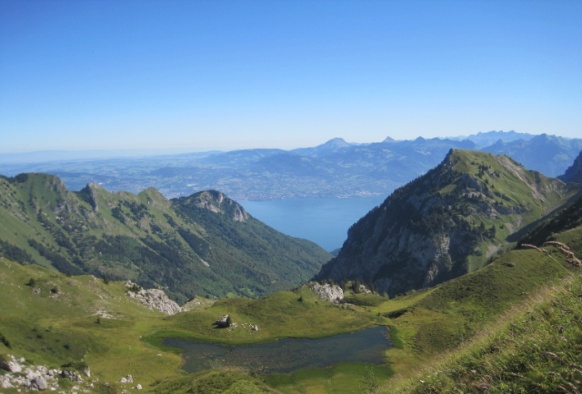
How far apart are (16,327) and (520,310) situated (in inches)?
2873

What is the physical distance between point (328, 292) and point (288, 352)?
82.7 meters

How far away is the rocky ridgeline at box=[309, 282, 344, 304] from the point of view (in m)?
153

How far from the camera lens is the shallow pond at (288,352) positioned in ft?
223

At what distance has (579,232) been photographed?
117 metres

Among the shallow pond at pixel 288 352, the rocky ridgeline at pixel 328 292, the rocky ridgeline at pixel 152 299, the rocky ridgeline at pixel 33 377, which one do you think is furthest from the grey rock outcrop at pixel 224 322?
the rocky ridgeline at pixel 328 292

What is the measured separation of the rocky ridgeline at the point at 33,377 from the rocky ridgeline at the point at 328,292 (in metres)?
113

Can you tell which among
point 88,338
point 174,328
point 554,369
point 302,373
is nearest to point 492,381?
point 554,369

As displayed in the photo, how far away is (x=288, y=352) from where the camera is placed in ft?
246

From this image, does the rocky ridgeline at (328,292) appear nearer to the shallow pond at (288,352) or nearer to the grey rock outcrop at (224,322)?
the shallow pond at (288,352)

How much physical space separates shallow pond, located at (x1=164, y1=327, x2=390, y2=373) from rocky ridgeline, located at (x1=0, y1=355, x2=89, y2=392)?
24.1 metres

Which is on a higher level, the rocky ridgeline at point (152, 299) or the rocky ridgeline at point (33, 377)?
the rocky ridgeline at point (33, 377)

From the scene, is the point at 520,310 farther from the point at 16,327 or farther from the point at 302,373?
the point at 16,327

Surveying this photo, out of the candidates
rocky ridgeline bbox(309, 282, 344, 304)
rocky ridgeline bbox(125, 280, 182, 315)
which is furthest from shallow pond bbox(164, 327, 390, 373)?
rocky ridgeline bbox(309, 282, 344, 304)

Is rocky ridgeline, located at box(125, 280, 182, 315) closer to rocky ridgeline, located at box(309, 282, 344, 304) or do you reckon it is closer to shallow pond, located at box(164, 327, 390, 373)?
rocky ridgeline, located at box(309, 282, 344, 304)
